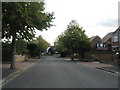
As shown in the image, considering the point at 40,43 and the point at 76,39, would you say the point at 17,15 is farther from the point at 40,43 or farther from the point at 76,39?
the point at 40,43

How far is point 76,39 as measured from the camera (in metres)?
67.8

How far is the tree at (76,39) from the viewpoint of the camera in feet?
219

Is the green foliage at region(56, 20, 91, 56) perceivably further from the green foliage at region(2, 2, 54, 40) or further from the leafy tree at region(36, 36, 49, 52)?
the green foliage at region(2, 2, 54, 40)

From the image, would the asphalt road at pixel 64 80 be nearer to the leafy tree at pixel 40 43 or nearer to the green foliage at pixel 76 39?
the green foliage at pixel 76 39

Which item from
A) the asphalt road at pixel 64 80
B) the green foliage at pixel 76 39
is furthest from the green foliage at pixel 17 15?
the green foliage at pixel 76 39

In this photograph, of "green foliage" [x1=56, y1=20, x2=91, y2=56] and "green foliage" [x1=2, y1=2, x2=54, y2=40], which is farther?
"green foliage" [x1=56, y1=20, x2=91, y2=56]

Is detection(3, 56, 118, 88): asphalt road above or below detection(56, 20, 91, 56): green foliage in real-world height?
below

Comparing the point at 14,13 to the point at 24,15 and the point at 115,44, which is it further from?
the point at 115,44

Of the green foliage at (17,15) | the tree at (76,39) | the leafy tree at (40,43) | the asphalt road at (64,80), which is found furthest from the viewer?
the leafy tree at (40,43)

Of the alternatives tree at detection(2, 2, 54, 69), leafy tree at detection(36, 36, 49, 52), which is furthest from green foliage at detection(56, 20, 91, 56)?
tree at detection(2, 2, 54, 69)

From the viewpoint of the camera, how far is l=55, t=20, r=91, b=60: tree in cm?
6669

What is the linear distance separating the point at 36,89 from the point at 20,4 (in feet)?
19.8

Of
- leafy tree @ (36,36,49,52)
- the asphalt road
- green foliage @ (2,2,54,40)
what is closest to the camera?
the asphalt road

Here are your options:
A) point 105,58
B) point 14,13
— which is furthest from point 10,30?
point 105,58
